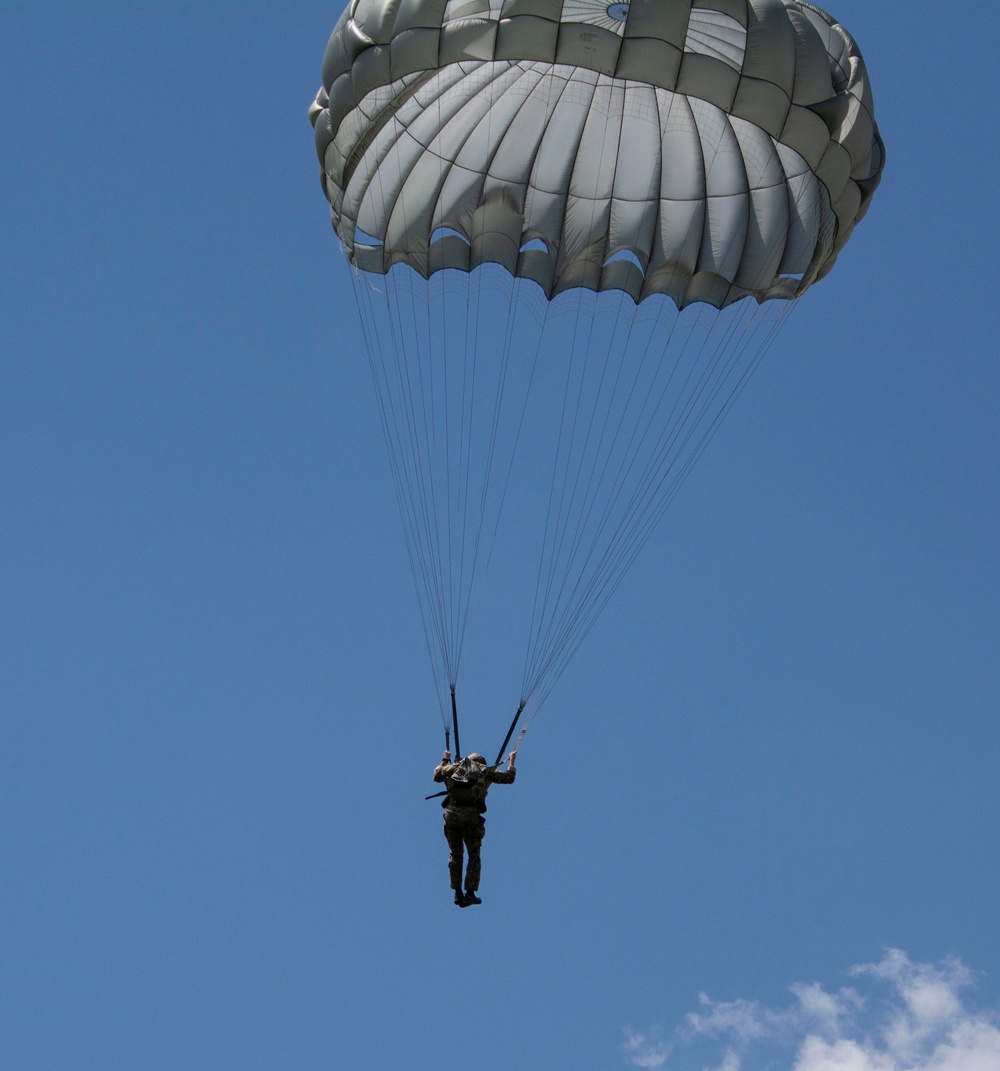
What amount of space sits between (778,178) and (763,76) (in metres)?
1.52

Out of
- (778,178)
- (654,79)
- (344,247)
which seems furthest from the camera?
(344,247)

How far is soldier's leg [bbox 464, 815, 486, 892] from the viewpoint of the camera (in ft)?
61.9

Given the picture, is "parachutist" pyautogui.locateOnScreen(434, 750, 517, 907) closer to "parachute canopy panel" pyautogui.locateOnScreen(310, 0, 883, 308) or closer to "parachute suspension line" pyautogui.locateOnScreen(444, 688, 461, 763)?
"parachute suspension line" pyautogui.locateOnScreen(444, 688, 461, 763)

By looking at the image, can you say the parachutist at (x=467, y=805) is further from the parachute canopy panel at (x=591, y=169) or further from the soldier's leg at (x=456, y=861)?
the parachute canopy panel at (x=591, y=169)

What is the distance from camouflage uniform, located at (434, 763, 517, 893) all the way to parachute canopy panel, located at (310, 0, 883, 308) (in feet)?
17.9

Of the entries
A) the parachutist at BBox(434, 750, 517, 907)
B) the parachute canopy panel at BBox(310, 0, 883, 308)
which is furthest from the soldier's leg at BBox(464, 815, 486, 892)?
the parachute canopy panel at BBox(310, 0, 883, 308)

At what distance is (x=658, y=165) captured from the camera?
20.2 metres

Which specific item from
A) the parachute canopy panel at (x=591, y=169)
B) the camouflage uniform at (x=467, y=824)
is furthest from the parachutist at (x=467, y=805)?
the parachute canopy panel at (x=591, y=169)

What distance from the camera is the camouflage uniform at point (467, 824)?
18781mm

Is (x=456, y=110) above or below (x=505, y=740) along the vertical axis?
above

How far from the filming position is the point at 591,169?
20.3m

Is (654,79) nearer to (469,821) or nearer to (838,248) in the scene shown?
(838,248)

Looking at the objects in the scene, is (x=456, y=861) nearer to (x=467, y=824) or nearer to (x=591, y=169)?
(x=467, y=824)

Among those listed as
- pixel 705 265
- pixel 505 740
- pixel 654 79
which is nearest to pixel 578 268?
pixel 705 265
